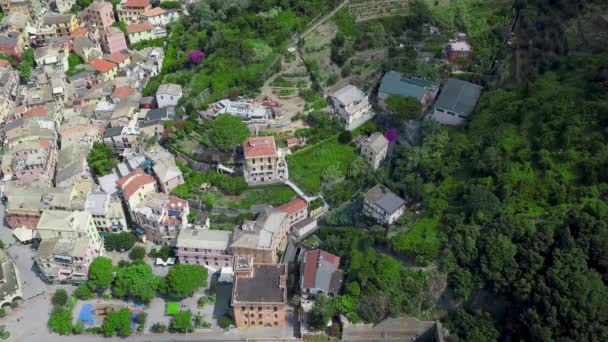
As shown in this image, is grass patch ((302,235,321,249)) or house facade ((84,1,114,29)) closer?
grass patch ((302,235,321,249))

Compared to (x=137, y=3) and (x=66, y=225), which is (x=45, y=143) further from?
(x=137, y=3)

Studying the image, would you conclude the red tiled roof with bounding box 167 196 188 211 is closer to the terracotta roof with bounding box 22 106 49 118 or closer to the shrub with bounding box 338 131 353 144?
the shrub with bounding box 338 131 353 144

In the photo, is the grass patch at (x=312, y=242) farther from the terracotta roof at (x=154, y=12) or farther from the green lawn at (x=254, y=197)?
the terracotta roof at (x=154, y=12)

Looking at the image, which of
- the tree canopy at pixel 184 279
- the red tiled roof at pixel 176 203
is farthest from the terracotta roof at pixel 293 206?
the tree canopy at pixel 184 279

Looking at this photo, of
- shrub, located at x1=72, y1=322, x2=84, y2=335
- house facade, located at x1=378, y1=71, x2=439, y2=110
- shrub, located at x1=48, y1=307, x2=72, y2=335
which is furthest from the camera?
house facade, located at x1=378, y1=71, x2=439, y2=110

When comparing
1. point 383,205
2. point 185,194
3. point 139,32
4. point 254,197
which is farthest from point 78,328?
point 139,32

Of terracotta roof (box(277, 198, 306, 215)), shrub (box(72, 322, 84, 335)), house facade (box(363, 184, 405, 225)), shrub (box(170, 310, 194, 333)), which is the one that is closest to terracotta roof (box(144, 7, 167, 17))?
terracotta roof (box(277, 198, 306, 215))
